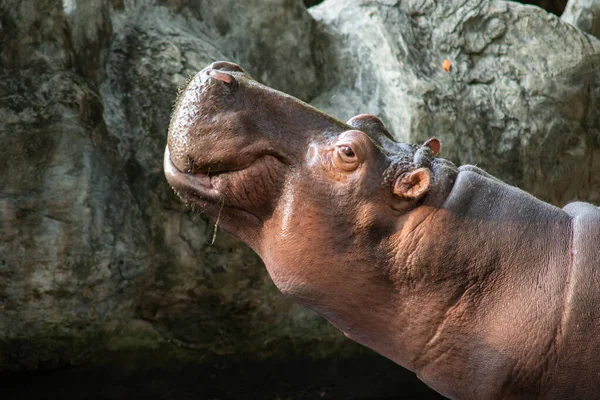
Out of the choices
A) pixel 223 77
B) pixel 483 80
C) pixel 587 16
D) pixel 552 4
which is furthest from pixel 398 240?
pixel 552 4

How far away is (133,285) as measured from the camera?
3898 millimetres

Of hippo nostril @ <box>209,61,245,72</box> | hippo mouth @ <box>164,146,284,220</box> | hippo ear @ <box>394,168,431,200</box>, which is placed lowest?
hippo mouth @ <box>164,146,284,220</box>

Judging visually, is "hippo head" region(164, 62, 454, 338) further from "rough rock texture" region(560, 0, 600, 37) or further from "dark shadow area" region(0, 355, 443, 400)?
"rough rock texture" region(560, 0, 600, 37)

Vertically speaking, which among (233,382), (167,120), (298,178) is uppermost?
(298,178)

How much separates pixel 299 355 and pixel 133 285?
1.10 metres

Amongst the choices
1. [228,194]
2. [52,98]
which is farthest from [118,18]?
[228,194]

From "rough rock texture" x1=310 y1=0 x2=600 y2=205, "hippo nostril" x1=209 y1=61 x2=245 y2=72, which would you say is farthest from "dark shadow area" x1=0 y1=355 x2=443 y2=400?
"hippo nostril" x1=209 y1=61 x2=245 y2=72

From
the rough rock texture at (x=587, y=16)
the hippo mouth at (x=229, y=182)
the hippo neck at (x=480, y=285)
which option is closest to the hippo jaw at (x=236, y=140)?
the hippo mouth at (x=229, y=182)

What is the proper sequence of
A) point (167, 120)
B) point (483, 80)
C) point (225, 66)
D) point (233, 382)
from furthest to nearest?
point (483, 80)
point (233, 382)
point (167, 120)
point (225, 66)

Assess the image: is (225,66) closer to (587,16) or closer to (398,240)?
(398,240)

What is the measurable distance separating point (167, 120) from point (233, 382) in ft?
4.95

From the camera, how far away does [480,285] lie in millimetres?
2047

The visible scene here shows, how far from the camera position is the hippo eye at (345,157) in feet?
6.47

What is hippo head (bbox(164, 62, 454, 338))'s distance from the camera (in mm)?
1976
